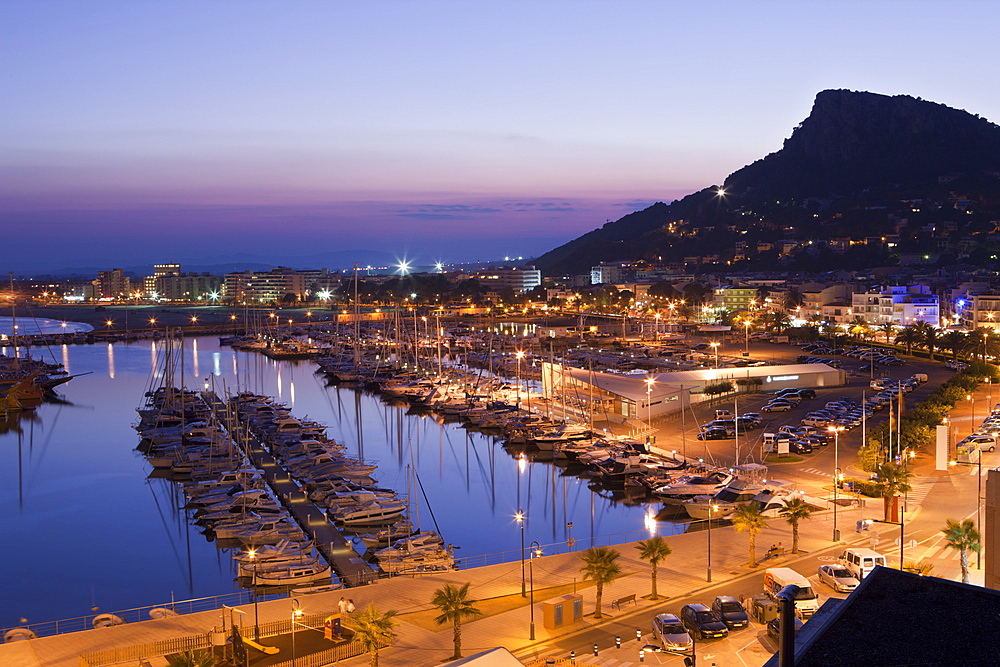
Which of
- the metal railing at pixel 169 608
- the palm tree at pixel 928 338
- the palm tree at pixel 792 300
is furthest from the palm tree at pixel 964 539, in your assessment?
the palm tree at pixel 792 300

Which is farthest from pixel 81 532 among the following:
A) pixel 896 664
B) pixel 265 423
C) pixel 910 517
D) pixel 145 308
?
pixel 145 308

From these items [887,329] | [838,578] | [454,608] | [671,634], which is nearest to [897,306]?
[887,329]

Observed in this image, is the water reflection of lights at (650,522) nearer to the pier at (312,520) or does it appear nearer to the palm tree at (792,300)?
the pier at (312,520)

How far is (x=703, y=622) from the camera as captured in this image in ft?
37.5

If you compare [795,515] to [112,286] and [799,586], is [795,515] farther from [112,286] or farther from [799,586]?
[112,286]

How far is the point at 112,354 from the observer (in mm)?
65750

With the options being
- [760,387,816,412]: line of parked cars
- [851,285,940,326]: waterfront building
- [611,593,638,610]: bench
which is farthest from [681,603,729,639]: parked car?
[851,285,940,326]: waterfront building

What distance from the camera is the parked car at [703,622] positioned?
11273 millimetres

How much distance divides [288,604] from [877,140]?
150377mm

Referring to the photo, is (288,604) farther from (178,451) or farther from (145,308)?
(145,308)

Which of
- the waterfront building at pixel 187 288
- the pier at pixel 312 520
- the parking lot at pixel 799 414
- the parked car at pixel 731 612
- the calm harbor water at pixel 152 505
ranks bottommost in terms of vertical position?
the calm harbor water at pixel 152 505

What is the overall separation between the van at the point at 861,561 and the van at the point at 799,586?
136cm

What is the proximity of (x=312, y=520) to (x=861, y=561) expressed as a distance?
12471 mm

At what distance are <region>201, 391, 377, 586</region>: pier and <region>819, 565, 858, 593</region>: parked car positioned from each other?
794cm
